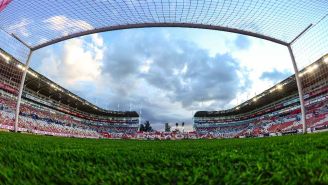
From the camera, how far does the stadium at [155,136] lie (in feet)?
6.88

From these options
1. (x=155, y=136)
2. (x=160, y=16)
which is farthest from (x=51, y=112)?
(x=160, y=16)

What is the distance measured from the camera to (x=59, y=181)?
185cm

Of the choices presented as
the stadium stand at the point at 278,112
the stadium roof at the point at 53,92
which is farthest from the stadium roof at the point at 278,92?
the stadium roof at the point at 53,92

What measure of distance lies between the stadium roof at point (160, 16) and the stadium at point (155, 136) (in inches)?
2.6

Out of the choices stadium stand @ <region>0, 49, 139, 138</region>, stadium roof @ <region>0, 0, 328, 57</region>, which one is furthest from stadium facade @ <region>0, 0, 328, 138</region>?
stadium stand @ <region>0, 49, 139, 138</region>

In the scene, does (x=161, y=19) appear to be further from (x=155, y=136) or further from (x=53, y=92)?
(x=155, y=136)

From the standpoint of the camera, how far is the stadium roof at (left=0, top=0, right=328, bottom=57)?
17.8 meters

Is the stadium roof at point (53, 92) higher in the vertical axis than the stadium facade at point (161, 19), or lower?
higher

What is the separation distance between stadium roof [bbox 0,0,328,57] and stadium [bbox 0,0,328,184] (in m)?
0.07

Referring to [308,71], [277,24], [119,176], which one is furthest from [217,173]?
[308,71]

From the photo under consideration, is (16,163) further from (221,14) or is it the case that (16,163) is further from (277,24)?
(277,24)

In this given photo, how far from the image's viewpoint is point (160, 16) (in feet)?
63.6

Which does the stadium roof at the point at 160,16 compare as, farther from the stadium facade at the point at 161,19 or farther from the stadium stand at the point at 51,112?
the stadium stand at the point at 51,112

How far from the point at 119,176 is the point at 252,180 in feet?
3.05
